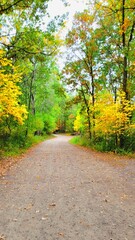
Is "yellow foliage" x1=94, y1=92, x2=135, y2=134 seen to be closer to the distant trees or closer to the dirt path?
the distant trees

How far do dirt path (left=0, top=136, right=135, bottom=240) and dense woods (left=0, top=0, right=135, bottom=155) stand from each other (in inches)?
195

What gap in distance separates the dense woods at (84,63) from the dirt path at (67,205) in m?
4.96

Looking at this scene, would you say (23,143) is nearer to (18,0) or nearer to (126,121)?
(126,121)

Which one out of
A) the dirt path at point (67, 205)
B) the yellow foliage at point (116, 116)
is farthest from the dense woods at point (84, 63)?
the dirt path at point (67, 205)

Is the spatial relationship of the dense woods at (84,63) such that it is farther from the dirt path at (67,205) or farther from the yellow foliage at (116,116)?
the dirt path at (67,205)

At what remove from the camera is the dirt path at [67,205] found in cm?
386

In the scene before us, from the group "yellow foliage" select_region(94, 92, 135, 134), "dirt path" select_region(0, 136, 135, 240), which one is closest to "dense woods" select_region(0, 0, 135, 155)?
"yellow foliage" select_region(94, 92, 135, 134)

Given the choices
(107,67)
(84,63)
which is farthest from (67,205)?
(84,63)

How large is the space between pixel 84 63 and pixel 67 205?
16.5 meters

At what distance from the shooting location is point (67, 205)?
5172 millimetres

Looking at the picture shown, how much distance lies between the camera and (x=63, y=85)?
21.9m

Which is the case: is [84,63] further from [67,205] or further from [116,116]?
[67,205]

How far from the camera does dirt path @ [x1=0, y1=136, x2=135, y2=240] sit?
12.6 feet

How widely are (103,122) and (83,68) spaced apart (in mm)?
7620
